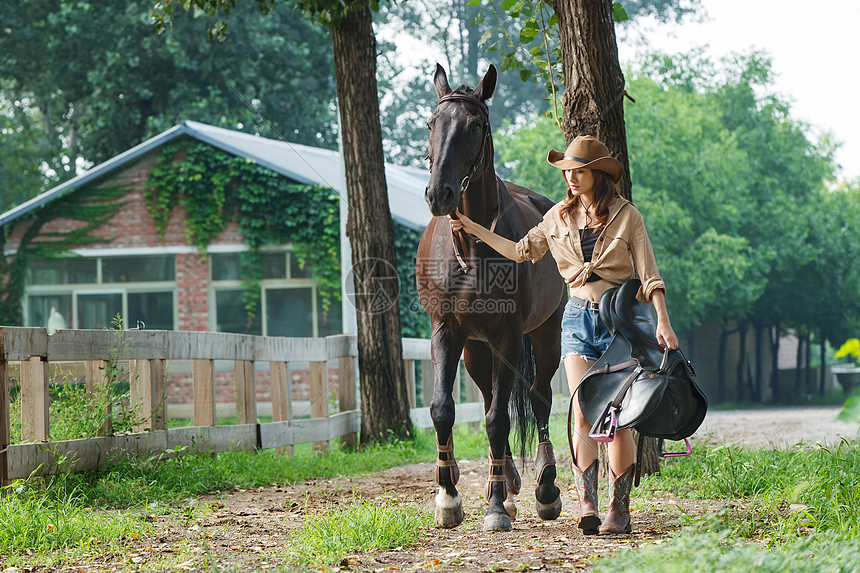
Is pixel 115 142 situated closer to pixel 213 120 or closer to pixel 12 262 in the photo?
pixel 213 120

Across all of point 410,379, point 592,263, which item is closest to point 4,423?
point 592,263

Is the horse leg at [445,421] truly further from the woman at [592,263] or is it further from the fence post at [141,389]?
the fence post at [141,389]

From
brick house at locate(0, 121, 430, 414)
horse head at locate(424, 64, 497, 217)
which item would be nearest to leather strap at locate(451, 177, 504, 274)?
horse head at locate(424, 64, 497, 217)

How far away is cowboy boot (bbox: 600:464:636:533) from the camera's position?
4.34 metres

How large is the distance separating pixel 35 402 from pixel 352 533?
8.07 ft

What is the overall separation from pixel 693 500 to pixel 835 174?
3338 centimetres

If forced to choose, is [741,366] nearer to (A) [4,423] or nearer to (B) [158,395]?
(B) [158,395]

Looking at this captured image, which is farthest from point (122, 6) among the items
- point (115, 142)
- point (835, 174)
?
point (835, 174)

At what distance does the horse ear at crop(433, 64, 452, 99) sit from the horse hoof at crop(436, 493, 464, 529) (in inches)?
88.7

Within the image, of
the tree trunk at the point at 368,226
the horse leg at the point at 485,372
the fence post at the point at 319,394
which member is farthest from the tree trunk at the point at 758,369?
the horse leg at the point at 485,372

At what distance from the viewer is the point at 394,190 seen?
19484 millimetres

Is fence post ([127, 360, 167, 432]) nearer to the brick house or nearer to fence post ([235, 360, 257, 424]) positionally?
fence post ([235, 360, 257, 424])

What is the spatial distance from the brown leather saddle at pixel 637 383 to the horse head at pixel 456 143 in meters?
0.97

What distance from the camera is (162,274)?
60.6 ft
